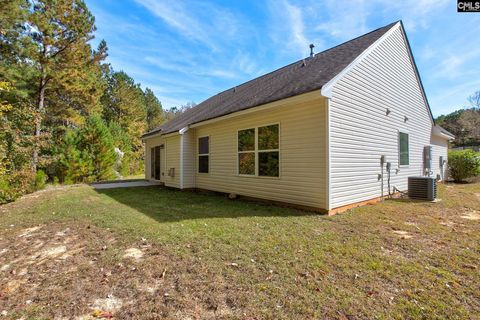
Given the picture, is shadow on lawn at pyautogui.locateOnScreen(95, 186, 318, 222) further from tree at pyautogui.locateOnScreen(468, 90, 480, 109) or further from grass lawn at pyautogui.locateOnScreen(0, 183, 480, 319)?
tree at pyautogui.locateOnScreen(468, 90, 480, 109)

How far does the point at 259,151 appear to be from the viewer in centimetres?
727

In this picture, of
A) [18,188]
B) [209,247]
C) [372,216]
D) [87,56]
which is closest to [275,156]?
[372,216]

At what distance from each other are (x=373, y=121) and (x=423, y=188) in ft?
8.97

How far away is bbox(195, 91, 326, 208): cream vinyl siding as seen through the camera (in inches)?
224

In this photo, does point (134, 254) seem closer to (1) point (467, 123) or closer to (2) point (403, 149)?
(2) point (403, 149)

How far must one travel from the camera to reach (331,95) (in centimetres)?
544

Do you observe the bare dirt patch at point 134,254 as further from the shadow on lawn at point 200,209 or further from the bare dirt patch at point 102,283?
the shadow on lawn at point 200,209

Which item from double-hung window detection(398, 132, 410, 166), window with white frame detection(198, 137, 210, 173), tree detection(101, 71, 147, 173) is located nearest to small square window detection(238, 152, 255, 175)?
window with white frame detection(198, 137, 210, 173)

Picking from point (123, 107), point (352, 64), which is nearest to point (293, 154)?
point (352, 64)

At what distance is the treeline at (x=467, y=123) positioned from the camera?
3283 centimetres

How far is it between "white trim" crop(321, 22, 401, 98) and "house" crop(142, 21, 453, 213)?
29mm

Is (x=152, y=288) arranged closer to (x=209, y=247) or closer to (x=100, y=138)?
(x=209, y=247)

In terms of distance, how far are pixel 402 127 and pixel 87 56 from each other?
1740 centimetres

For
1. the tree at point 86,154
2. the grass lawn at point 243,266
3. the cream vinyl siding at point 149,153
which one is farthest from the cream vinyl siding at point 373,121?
the tree at point 86,154
